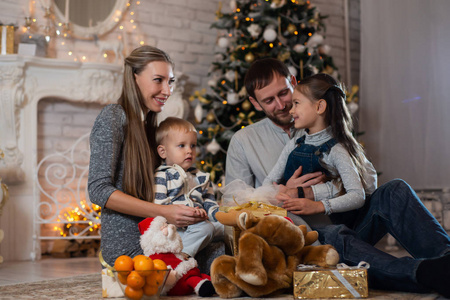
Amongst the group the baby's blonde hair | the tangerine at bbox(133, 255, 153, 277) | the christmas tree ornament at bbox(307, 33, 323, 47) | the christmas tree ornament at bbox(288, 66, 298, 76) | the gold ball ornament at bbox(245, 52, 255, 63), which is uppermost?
the christmas tree ornament at bbox(307, 33, 323, 47)

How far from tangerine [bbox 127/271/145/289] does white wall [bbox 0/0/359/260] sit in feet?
8.61

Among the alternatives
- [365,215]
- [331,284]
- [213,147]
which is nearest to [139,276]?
[331,284]

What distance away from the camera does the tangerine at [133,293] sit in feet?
5.49

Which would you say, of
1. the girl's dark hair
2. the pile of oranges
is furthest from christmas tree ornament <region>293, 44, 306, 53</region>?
the pile of oranges

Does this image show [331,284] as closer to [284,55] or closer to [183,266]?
[183,266]

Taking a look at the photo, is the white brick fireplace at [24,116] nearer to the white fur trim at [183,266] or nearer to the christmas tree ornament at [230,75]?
the christmas tree ornament at [230,75]

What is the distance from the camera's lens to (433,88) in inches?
169

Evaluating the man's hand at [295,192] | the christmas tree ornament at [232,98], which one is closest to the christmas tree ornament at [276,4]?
the christmas tree ornament at [232,98]

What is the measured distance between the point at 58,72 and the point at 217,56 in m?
1.35

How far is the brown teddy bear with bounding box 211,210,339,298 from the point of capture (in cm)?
168

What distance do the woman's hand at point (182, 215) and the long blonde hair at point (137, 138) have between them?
16 cm

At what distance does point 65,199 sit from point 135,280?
9.09 feet

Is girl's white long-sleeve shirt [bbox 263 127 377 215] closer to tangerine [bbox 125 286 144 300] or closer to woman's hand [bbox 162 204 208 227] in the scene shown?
woman's hand [bbox 162 204 208 227]

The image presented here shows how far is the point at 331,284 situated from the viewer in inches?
67.5
